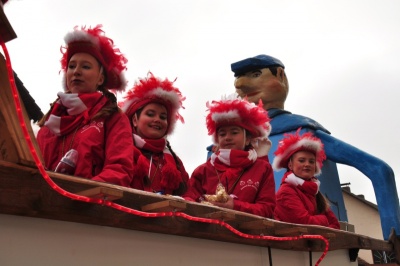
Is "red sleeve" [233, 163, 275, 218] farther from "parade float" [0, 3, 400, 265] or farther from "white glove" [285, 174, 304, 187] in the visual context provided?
"white glove" [285, 174, 304, 187]

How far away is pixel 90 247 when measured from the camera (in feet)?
5.46

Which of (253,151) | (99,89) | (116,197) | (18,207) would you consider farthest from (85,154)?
(253,151)

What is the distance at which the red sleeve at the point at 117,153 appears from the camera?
2.15m

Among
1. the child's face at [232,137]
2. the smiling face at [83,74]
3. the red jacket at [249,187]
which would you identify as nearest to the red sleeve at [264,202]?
the red jacket at [249,187]

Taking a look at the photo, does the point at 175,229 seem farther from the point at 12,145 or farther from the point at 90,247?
the point at 12,145

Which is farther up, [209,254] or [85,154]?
[85,154]

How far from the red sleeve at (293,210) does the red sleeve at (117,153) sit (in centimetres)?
165

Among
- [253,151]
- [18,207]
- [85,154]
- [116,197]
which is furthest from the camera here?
[253,151]

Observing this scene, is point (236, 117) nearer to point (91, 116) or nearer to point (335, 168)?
point (91, 116)

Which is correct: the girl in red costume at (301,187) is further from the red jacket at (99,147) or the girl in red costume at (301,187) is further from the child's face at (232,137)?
the red jacket at (99,147)

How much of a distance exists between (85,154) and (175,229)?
2.02 feet

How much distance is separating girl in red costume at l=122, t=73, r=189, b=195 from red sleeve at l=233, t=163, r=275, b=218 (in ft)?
1.24

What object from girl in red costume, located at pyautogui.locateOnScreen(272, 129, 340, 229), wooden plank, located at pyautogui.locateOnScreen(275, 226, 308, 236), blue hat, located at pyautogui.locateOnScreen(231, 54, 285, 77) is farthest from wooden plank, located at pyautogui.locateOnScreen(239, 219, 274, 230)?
blue hat, located at pyautogui.locateOnScreen(231, 54, 285, 77)

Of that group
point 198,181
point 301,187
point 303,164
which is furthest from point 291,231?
point 303,164
